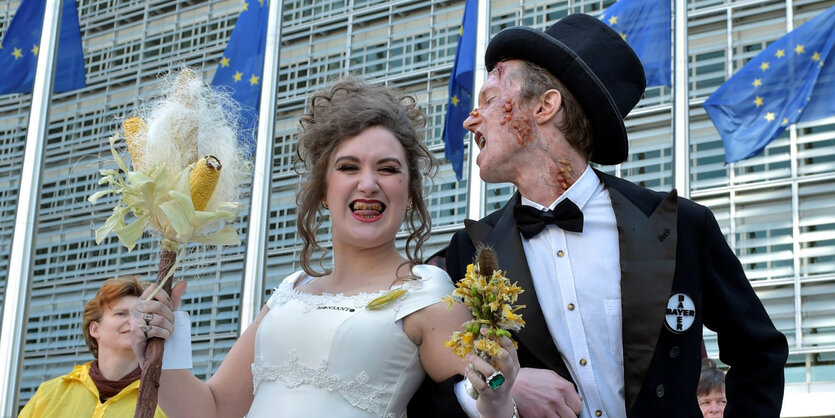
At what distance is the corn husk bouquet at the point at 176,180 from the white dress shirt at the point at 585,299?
756mm

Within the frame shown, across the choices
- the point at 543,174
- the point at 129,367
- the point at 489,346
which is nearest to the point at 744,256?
the point at 129,367

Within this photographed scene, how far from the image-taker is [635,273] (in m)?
2.62

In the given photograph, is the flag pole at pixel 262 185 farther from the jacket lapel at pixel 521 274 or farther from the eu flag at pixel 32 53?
the jacket lapel at pixel 521 274

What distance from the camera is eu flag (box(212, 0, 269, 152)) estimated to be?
1001cm

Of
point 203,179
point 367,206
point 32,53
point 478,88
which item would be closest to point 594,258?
point 367,206

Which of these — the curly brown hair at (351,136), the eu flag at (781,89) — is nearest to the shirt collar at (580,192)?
the curly brown hair at (351,136)

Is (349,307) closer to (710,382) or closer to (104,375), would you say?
(104,375)

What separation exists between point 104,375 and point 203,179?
2.52 m

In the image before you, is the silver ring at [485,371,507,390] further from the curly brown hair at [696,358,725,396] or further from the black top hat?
the curly brown hair at [696,358,725,396]

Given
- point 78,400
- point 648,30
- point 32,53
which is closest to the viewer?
point 78,400

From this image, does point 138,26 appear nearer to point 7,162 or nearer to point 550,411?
point 7,162

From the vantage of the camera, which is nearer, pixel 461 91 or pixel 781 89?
pixel 781 89

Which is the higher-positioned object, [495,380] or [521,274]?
[521,274]

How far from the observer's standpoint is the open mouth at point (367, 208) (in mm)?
2975
